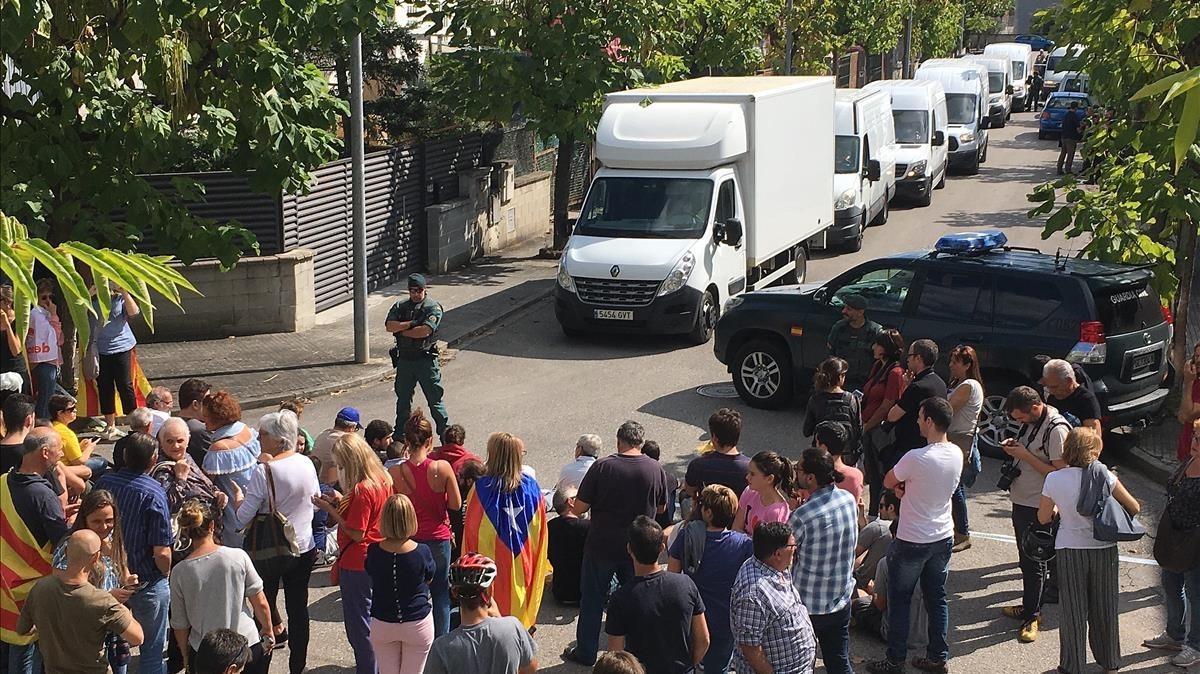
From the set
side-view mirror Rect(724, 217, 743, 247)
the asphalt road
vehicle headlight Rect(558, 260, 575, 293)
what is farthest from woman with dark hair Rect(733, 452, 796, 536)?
side-view mirror Rect(724, 217, 743, 247)

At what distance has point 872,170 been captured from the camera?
84.5 feet

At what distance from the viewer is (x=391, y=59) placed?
974 inches

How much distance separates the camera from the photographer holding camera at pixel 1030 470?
906cm

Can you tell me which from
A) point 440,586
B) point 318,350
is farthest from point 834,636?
point 318,350

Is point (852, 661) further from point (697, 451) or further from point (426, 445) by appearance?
point (697, 451)

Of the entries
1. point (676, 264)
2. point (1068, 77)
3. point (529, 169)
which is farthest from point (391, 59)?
point (1068, 77)

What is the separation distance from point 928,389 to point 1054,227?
13.7 ft

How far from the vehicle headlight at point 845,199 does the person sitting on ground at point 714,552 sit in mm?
17719

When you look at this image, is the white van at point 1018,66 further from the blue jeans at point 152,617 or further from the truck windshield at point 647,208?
the blue jeans at point 152,617

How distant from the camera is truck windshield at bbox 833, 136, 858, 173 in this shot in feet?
83.0

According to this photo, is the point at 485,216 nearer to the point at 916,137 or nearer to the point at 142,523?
the point at 916,137

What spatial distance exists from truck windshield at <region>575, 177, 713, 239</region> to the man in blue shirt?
36.4 feet

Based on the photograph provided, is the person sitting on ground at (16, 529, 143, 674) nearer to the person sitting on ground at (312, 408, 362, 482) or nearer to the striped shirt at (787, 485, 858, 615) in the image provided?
the person sitting on ground at (312, 408, 362, 482)

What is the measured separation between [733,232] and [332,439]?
902cm
